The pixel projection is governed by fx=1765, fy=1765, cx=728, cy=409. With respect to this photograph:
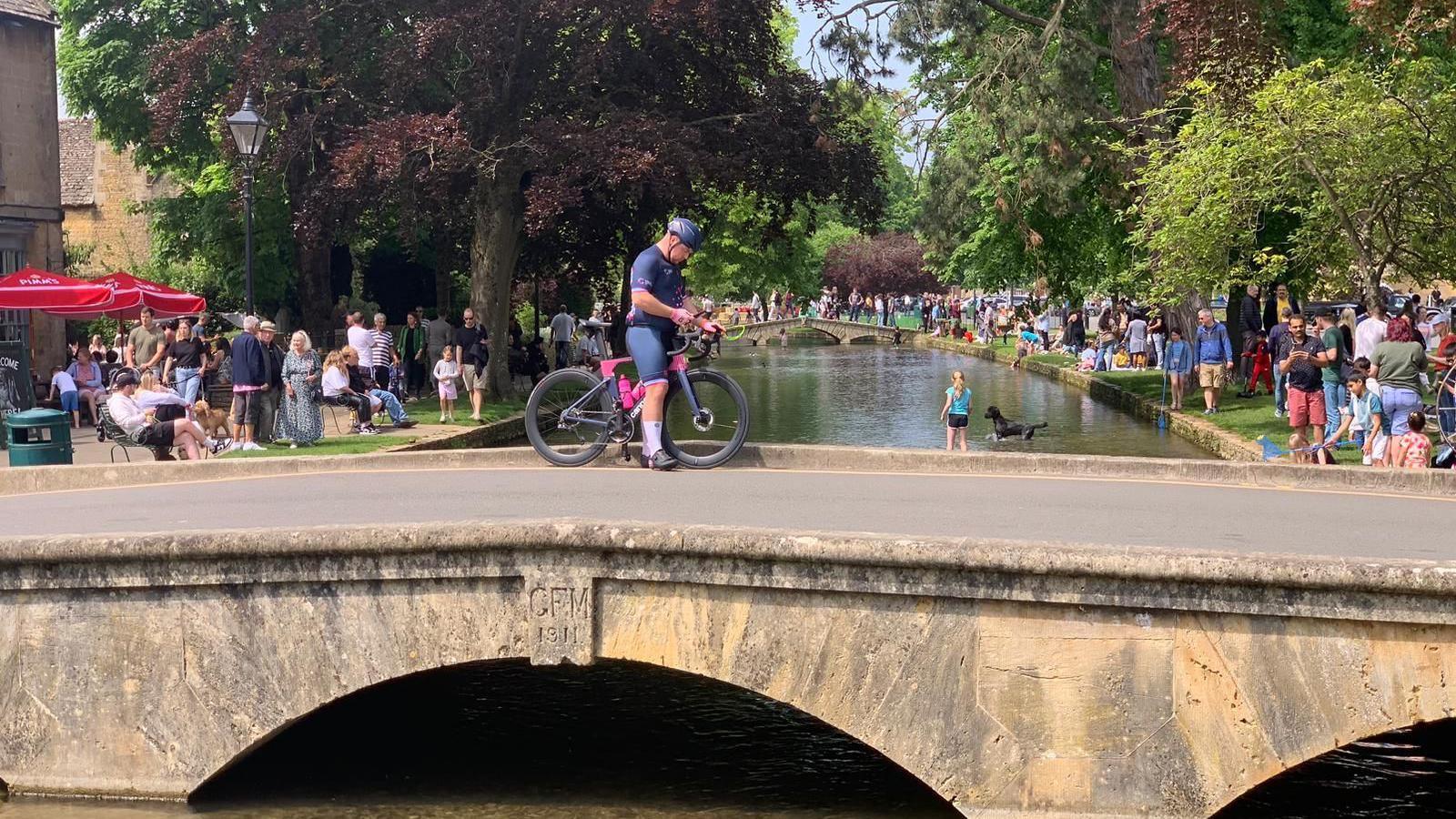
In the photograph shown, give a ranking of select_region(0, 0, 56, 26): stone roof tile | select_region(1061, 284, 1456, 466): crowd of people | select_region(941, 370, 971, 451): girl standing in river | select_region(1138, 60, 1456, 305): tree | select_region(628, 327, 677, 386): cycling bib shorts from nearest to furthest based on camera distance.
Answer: select_region(628, 327, 677, 386): cycling bib shorts < select_region(1061, 284, 1456, 466): crowd of people < select_region(941, 370, 971, 451): girl standing in river < select_region(1138, 60, 1456, 305): tree < select_region(0, 0, 56, 26): stone roof tile

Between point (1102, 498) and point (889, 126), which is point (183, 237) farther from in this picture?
point (1102, 498)

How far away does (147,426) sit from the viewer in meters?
17.9

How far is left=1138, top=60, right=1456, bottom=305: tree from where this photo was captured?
75.2ft

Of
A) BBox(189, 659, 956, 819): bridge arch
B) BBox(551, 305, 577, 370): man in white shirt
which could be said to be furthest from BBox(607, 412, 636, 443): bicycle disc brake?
BBox(551, 305, 577, 370): man in white shirt

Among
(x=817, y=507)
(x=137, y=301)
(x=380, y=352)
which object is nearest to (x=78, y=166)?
(x=137, y=301)

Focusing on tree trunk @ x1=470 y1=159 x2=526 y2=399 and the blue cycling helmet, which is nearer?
the blue cycling helmet

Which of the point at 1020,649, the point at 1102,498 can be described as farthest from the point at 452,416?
the point at 1020,649

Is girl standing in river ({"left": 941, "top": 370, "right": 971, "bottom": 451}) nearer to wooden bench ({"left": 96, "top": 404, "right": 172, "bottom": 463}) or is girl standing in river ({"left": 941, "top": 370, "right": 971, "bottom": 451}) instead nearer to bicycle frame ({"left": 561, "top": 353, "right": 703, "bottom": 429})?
bicycle frame ({"left": 561, "top": 353, "right": 703, "bottom": 429})

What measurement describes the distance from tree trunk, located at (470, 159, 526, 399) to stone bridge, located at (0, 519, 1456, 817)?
2009 centimetres

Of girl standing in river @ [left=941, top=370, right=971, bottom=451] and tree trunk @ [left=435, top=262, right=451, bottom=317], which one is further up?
tree trunk @ [left=435, top=262, right=451, bottom=317]

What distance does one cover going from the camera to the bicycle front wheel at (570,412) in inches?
529

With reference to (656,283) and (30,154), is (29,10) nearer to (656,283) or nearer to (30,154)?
(30,154)

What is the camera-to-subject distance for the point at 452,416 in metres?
26.2

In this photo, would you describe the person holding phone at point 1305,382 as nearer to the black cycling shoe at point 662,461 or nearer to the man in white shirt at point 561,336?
Answer: the black cycling shoe at point 662,461
